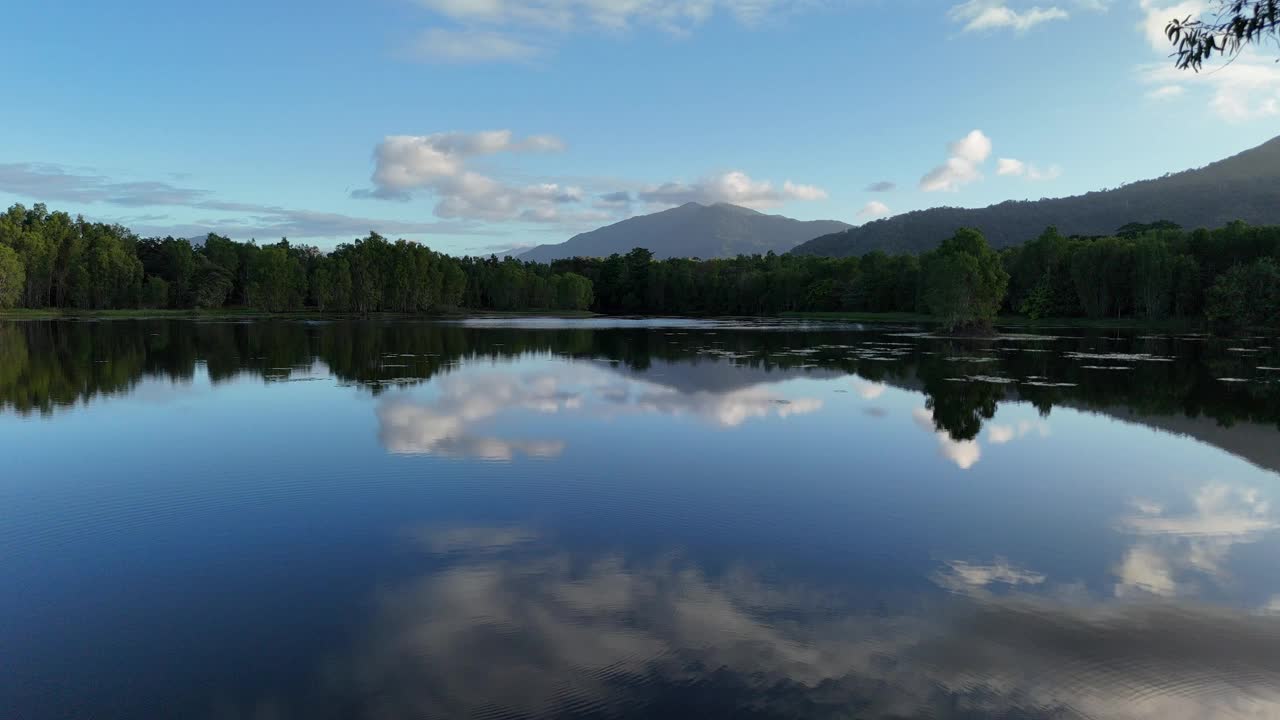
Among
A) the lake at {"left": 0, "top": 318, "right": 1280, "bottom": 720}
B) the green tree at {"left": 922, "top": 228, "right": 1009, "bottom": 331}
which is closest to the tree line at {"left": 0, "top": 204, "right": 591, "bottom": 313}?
the green tree at {"left": 922, "top": 228, "right": 1009, "bottom": 331}

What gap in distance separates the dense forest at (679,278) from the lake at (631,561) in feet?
180

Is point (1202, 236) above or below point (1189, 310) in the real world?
above

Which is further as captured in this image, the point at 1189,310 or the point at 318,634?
the point at 1189,310

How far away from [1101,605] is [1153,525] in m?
4.22

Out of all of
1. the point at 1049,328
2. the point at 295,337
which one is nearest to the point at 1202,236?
the point at 1049,328

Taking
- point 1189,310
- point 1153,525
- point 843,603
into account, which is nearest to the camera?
point 843,603

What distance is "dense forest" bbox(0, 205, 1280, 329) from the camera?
73.5 m

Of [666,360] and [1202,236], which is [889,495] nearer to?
[666,360]

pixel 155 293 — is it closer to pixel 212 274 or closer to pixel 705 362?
pixel 212 274

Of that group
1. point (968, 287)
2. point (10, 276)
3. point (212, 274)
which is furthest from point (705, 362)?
point (212, 274)

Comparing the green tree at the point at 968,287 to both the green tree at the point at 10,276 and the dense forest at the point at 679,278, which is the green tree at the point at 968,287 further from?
the green tree at the point at 10,276

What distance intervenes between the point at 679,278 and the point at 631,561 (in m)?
155

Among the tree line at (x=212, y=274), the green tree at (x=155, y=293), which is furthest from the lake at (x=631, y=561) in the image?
the green tree at (x=155, y=293)

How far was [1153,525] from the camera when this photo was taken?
37.8ft
